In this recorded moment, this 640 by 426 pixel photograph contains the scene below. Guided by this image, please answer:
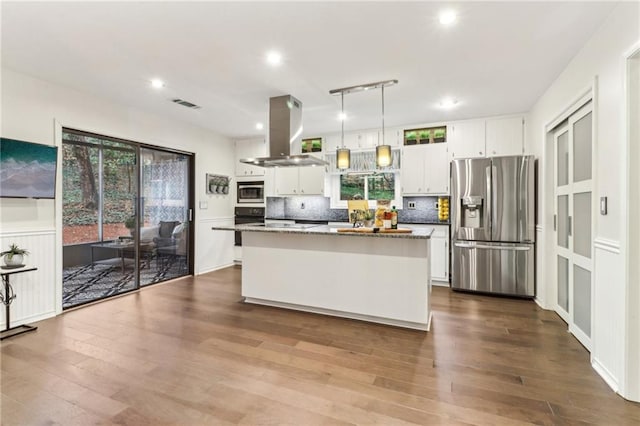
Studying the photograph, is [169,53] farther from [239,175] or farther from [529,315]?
[529,315]

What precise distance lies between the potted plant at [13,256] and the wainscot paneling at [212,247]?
2591 millimetres

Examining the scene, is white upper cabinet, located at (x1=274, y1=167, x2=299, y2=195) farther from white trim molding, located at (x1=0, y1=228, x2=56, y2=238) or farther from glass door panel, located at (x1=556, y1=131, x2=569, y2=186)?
glass door panel, located at (x1=556, y1=131, x2=569, y2=186)

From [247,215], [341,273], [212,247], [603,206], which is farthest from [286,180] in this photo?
[603,206]

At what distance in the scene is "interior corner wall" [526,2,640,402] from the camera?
6.59 feet

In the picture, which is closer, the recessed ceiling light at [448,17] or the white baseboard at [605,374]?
the white baseboard at [605,374]

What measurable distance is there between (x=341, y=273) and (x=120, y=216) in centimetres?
318

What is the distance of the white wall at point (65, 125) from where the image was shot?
10.4 ft

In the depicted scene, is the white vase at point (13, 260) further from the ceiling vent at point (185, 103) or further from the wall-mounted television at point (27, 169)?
the ceiling vent at point (185, 103)

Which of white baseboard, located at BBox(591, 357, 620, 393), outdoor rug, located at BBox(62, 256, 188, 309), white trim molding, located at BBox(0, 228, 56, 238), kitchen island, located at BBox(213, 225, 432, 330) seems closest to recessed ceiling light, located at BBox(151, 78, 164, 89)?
kitchen island, located at BBox(213, 225, 432, 330)

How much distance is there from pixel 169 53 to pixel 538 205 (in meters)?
4.55

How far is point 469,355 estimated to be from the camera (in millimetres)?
2580

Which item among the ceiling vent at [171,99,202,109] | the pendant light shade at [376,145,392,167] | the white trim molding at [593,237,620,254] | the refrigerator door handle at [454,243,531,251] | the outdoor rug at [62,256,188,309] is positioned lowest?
the outdoor rug at [62,256,188,309]

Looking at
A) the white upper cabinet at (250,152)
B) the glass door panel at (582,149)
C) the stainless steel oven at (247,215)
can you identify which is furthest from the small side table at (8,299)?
the glass door panel at (582,149)

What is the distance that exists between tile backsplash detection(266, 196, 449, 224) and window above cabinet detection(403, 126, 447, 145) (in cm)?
96
